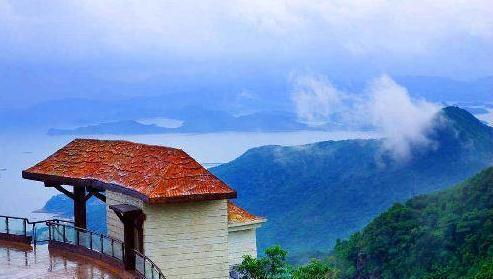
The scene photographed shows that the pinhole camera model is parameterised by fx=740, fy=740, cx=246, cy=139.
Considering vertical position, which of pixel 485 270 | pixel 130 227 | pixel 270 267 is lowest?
pixel 485 270

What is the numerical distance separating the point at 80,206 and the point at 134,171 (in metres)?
3.74

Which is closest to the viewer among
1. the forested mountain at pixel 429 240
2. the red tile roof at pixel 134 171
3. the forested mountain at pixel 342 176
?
the red tile roof at pixel 134 171

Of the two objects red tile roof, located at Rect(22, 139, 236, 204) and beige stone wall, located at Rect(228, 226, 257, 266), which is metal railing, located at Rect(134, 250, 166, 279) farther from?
beige stone wall, located at Rect(228, 226, 257, 266)

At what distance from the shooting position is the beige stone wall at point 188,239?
1582cm

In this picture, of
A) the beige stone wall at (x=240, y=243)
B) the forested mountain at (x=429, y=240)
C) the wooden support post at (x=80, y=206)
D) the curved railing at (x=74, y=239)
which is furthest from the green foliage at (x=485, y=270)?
the curved railing at (x=74, y=239)

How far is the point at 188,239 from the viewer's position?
16.1m

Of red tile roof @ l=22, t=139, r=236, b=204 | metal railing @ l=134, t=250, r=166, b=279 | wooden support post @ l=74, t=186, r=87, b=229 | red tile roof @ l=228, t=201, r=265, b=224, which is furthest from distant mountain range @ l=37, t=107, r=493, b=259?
metal railing @ l=134, t=250, r=166, b=279

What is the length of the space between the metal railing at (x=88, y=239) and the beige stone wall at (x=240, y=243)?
426cm

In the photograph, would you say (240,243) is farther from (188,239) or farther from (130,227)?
(130,227)

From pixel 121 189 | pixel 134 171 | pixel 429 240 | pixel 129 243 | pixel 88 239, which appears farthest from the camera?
pixel 429 240

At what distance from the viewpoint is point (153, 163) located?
1722cm

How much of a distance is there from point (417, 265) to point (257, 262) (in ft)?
161

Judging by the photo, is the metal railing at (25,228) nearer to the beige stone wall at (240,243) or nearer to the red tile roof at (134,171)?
the red tile roof at (134,171)

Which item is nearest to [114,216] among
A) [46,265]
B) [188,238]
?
[46,265]
